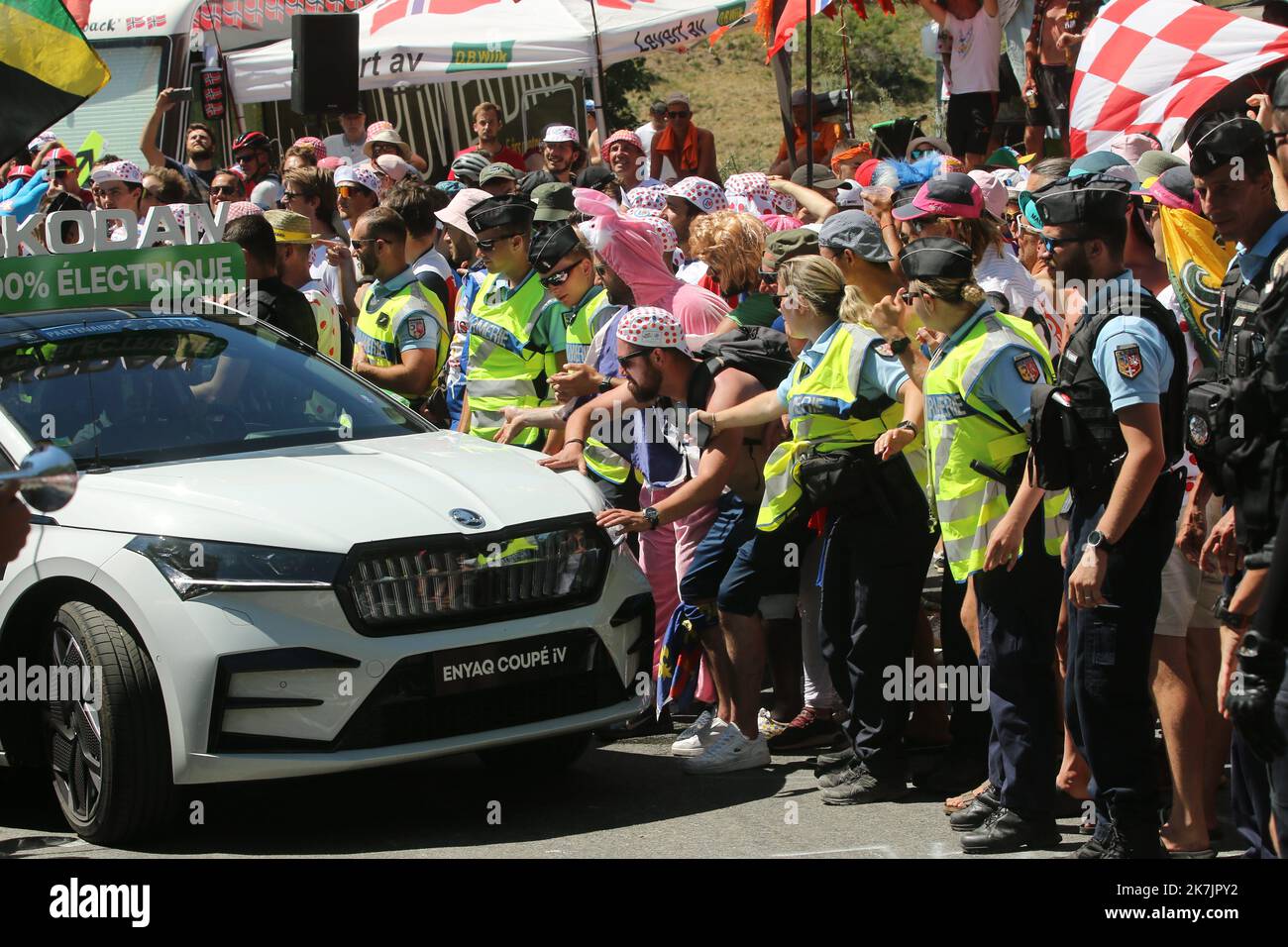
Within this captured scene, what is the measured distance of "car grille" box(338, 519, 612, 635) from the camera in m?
5.69

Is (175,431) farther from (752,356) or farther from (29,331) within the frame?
(752,356)

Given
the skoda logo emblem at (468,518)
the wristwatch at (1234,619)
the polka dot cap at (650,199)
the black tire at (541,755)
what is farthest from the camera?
the polka dot cap at (650,199)

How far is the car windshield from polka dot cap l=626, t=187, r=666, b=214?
2905 mm

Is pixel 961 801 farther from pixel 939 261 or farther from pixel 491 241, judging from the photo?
pixel 491 241

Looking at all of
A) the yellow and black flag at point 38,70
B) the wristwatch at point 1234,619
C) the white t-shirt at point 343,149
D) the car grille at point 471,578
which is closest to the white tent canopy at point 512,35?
the white t-shirt at point 343,149

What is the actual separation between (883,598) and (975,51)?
7.41 meters

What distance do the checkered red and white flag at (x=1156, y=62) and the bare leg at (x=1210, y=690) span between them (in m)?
4.00

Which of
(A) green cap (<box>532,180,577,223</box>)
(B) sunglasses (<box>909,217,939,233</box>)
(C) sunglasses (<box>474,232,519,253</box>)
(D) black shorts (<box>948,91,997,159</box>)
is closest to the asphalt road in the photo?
(B) sunglasses (<box>909,217,939,233</box>)

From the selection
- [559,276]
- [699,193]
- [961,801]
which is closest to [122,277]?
[559,276]

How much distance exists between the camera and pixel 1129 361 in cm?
498

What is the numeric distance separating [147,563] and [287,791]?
4.72 feet

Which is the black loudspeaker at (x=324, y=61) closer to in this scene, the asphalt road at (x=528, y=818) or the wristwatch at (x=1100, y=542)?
the asphalt road at (x=528, y=818)

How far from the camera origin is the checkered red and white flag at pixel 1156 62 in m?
9.16
